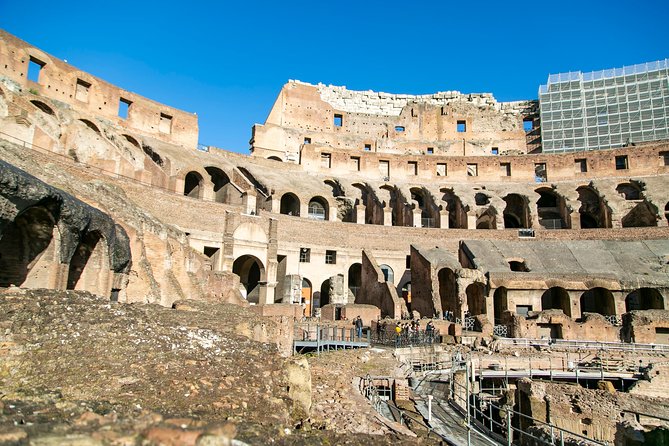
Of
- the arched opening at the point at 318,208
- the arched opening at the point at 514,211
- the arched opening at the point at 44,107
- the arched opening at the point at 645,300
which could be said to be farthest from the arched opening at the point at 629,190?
the arched opening at the point at 44,107

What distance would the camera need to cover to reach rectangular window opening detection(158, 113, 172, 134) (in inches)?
1546

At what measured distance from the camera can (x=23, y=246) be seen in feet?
41.6

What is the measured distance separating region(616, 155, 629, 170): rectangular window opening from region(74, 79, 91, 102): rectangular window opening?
44.4 meters

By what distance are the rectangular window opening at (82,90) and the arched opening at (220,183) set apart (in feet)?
32.3

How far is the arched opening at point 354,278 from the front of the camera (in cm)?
3430

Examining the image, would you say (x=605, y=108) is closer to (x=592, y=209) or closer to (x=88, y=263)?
(x=592, y=209)

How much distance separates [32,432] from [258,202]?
3226 centimetres

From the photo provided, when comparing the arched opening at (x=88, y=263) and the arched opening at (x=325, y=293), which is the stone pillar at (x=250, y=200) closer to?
the arched opening at (x=325, y=293)

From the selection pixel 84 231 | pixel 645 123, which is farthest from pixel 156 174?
pixel 645 123

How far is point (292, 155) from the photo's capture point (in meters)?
48.5

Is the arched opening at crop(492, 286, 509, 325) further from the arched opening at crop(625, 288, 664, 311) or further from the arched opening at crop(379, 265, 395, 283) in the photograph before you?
the arched opening at crop(379, 265, 395, 283)

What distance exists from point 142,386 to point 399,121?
2001 inches

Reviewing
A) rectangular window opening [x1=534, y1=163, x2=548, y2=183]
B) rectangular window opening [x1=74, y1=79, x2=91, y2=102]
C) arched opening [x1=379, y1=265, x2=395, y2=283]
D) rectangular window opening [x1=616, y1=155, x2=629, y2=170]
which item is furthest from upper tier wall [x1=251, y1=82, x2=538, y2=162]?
arched opening [x1=379, y1=265, x2=395, y2=283]

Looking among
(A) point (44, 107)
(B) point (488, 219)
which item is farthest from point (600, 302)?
(A) point (44, 107)
